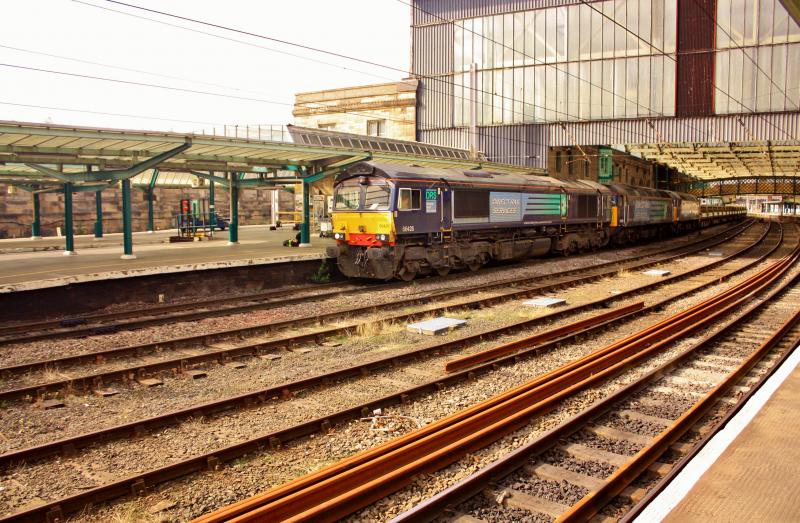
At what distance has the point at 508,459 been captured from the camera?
19.0 ft

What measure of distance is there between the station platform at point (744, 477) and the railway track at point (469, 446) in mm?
690

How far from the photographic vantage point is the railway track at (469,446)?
4.85 metres

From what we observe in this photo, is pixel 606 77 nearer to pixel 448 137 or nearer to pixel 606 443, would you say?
pixel 448 137

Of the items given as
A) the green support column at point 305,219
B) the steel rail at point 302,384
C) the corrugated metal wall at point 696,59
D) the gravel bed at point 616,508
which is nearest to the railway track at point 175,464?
the steel rail at point 302,384

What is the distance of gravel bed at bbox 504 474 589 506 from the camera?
5395mm

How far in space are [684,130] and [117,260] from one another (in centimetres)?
3055

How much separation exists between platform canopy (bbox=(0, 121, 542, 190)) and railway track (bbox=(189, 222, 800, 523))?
12.8m

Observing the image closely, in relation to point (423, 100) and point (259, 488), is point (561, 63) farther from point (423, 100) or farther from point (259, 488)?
point (259, 488)

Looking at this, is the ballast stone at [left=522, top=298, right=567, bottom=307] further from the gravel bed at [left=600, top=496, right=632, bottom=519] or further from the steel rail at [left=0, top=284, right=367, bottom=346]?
the gravel bed at [left=600, top=496, right=632, bottom=519]

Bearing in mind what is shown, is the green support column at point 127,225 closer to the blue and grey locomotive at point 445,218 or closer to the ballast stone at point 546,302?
the blue and grey locomotive at point 445,218

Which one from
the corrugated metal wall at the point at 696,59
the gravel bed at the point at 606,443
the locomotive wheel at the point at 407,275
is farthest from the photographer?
the corrugated metal wall at the point at 696,59

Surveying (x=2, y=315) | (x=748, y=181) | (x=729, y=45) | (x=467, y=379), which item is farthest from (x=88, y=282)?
(x=748, y=181)

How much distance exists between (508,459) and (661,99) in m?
34.6

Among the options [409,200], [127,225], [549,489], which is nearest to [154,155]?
[127,225]
